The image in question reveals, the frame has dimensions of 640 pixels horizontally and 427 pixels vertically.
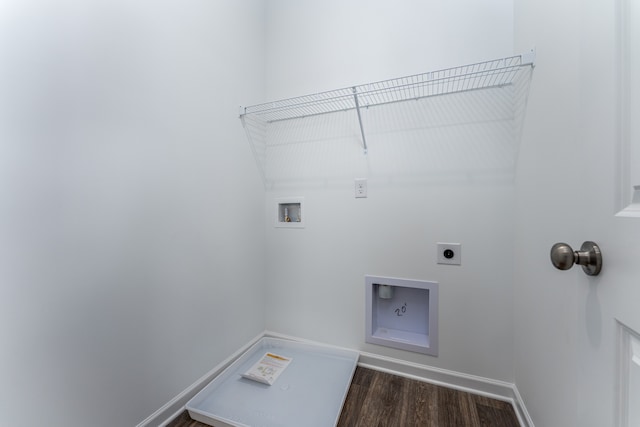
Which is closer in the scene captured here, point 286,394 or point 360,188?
point 286,394

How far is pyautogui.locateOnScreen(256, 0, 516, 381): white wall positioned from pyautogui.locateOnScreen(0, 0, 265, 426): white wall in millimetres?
404

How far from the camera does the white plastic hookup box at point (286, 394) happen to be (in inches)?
44.2

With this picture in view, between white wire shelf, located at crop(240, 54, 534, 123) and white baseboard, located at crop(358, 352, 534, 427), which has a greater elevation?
white wire shelf, located at crop(240, 54, 534, 123)

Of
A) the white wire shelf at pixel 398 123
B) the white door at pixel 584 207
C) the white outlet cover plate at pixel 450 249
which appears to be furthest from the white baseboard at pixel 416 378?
the white wire shelf at pixel 398 123

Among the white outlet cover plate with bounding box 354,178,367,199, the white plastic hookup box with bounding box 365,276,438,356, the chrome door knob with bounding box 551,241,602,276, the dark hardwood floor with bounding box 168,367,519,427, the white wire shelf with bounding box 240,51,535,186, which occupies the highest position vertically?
the white wire shelf with bounding box 240,51,535,186

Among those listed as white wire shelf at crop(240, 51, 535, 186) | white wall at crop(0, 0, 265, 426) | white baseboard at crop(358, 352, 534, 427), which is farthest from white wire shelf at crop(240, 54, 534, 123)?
white baseboard at crop(358, 352, 534, 427)

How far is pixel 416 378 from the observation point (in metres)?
1.41

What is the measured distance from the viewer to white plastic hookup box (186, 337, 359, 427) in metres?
1.12

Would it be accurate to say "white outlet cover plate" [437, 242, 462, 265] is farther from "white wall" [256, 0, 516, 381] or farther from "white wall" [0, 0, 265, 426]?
"white wall" [0, 0, 265, 426]

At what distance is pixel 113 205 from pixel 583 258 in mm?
1357

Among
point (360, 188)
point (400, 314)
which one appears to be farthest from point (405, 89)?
point (400, 314)

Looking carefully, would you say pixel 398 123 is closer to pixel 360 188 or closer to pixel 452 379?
pixel 360 188

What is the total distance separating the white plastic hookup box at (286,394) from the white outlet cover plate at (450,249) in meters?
0.76

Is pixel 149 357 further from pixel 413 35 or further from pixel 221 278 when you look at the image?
pixel 413 35
